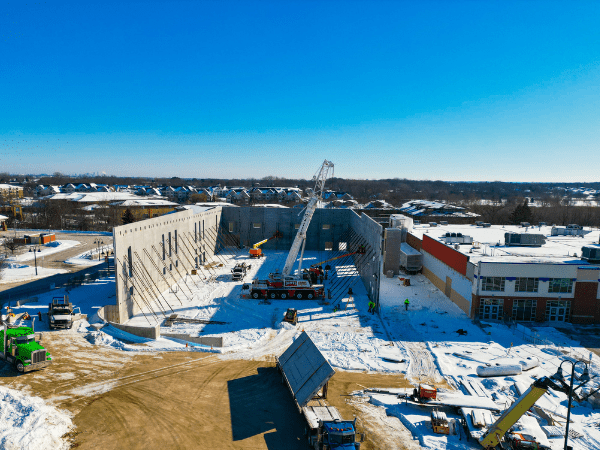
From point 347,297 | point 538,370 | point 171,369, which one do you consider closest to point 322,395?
point 171,369

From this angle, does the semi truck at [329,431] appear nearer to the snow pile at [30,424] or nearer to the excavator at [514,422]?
the excavator at [514,422]

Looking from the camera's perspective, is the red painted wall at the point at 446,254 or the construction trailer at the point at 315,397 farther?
Answer: the red painted wall at the point at 446,254

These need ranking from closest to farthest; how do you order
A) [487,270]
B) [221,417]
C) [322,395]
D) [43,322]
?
[221,417] < [322,395] < [43,322] < [487,270]

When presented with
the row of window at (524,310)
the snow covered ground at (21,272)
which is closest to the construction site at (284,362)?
the row of window at (524,310)

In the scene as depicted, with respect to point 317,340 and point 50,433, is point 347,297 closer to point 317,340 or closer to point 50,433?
point 317,340

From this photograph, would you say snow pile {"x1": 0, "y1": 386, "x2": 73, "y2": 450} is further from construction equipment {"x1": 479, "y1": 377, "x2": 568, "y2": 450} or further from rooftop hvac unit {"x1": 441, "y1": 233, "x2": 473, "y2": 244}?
rooftop hvac unit {"x1": 441, "y1": 233, "x2": 473, "y2": 244}

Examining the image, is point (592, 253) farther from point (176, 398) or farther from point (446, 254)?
point (176, 398)

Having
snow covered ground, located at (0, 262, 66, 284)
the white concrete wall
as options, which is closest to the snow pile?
the white concrete wall
